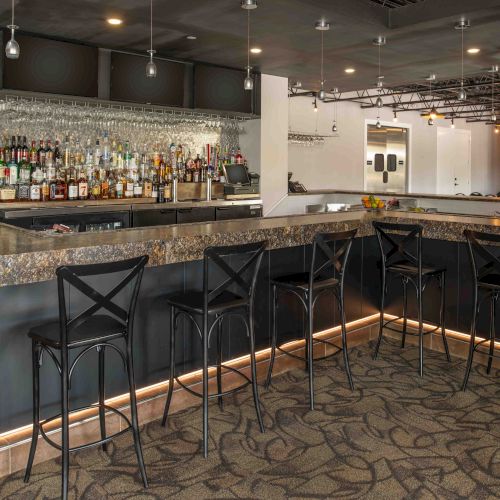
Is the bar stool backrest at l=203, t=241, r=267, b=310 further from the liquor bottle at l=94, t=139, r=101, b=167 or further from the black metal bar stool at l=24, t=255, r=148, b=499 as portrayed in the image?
the liquor bottle at l=94, t=139, r=101, b=167

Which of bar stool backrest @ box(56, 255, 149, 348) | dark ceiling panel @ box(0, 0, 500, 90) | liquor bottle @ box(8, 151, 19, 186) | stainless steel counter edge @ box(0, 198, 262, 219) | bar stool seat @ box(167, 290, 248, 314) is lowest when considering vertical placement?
bar stool seat @ box(167, 290, 248, 314)

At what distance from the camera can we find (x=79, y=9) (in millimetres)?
4684

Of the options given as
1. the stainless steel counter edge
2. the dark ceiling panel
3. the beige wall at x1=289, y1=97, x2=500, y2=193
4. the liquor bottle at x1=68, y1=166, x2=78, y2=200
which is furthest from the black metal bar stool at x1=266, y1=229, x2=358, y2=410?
the beige wall at x1=289, y1=97, x2=500, y2=193

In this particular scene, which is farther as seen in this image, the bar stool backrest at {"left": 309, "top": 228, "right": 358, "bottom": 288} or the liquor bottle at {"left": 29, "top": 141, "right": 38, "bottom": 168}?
the liquor bottle at {"left": 29, "top": 141, "right": 38, "bottom": 168}

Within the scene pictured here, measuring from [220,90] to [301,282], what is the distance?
4.18 metres

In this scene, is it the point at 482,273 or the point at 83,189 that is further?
the point at 83,189

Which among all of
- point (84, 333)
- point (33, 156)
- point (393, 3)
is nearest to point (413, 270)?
point (84, 333)

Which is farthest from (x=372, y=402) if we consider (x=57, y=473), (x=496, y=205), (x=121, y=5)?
(x=496, y=205)

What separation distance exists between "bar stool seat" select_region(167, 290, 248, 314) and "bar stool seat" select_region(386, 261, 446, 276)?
4.84 feet

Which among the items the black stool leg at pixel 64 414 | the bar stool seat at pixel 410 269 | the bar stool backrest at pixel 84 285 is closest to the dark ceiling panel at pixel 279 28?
the bar stool seat at pixel 410 269

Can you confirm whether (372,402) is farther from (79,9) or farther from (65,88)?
(65,88)

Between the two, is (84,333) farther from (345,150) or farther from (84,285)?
(345,150)

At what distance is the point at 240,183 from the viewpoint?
729cm

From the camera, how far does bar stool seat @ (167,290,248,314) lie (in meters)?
2.83
